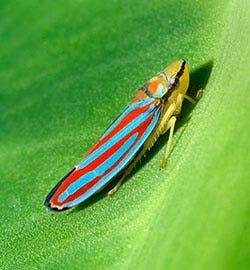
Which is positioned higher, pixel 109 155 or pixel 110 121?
pixel 110 121

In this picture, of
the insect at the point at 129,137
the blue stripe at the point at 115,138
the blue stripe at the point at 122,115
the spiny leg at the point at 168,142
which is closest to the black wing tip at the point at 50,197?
the insect at the point at 129,137

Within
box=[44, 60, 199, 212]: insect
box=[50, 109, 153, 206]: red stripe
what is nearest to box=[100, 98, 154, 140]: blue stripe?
box=[44, 60, 199, 212]: insect

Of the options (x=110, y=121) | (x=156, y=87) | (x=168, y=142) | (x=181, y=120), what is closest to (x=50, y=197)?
(x=110, y=121)

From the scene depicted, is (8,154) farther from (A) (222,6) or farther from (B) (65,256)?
(A) (222,6)

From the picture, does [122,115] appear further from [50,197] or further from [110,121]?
[50,197]

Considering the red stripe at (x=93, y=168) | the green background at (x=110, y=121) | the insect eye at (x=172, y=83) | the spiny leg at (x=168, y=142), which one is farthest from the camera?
the insect eye at (x=172, y=83)

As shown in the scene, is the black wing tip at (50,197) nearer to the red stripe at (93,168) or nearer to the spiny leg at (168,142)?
the red stripe at (93,168)
